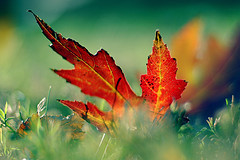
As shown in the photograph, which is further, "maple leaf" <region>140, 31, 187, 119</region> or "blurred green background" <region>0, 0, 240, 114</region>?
"blurred green background" <region>0, 0, 240, 114</region>

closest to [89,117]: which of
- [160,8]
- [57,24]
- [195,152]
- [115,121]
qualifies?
[115,121]

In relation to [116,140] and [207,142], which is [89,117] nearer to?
[116,140]

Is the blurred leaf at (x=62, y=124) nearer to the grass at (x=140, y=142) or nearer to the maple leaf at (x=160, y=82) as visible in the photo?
the grass at (x=140, y=142)

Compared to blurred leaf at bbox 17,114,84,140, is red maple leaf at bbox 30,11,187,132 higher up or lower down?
higher up

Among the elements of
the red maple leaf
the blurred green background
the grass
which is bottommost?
the grass

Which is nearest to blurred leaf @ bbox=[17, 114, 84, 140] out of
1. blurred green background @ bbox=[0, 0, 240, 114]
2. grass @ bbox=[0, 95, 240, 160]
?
grass @ bbox=[0, 95, 240, 160]

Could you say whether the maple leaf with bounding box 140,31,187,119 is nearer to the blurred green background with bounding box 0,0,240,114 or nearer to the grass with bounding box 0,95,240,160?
the grass with bounding box 0,95,240,160

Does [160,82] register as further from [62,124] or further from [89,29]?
[89,29]

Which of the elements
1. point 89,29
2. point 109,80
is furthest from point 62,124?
point 89,29
